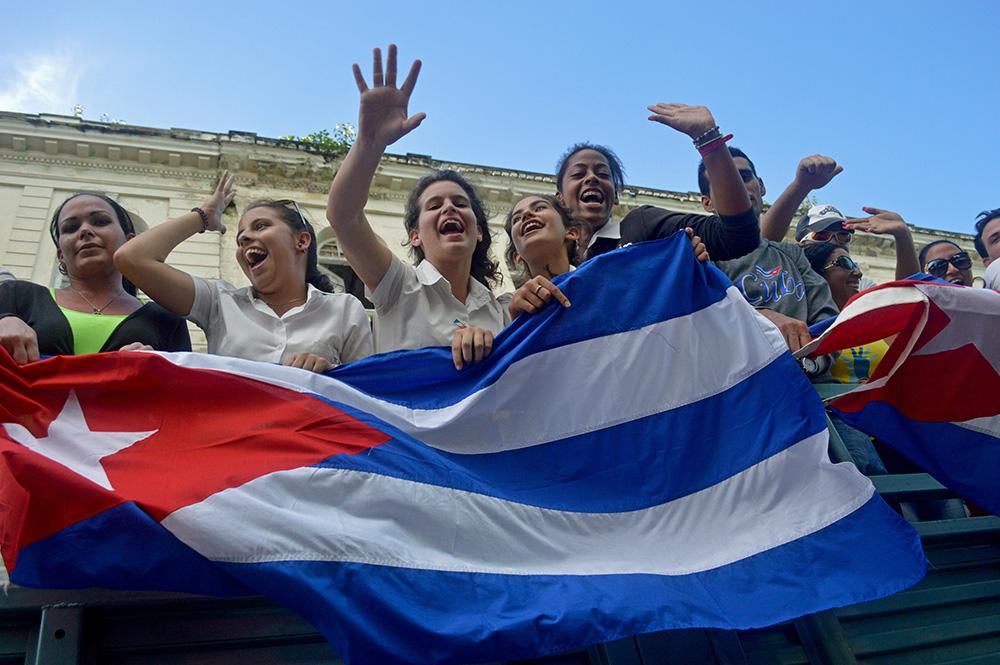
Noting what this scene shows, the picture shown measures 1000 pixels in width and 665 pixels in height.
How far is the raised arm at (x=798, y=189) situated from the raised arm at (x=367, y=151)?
220 cm

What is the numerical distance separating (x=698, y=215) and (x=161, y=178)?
14.7m

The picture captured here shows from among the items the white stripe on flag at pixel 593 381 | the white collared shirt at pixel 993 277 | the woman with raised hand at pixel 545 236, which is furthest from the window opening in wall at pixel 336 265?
the white stripe on flag at pixel 593 381

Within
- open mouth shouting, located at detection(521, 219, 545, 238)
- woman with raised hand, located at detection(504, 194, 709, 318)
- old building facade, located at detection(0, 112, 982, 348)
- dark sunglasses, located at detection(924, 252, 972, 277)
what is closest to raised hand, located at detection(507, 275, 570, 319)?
woman with raised hand, located at detection(504, 194, 709, 318)

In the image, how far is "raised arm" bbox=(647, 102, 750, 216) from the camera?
10.4 feet

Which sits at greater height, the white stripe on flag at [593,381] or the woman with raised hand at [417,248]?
the woman with raised hand at [417,248]

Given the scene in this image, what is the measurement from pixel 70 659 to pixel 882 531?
2.39 metres

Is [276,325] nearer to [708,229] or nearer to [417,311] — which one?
[417,311]

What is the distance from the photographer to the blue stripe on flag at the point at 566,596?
72.1 inches

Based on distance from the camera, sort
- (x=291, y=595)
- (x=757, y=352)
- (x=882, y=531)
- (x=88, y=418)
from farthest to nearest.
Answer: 1. (x=757, y=352)
2. (x=882, y=531)
3. (x=88, y=418)
4. (x=291, y=595)

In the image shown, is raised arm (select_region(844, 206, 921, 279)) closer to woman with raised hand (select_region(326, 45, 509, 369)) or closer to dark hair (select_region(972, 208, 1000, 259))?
dark hair (select_region(972, 208, 1000, 259))

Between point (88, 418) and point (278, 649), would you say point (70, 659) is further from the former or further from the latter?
point (88, 418)

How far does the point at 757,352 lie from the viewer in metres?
2.87

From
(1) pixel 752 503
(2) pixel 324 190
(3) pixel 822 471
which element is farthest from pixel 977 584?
(2) pixel 324 190

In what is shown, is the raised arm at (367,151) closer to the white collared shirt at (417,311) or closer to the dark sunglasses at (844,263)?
the white collared shirt at (417,311)
